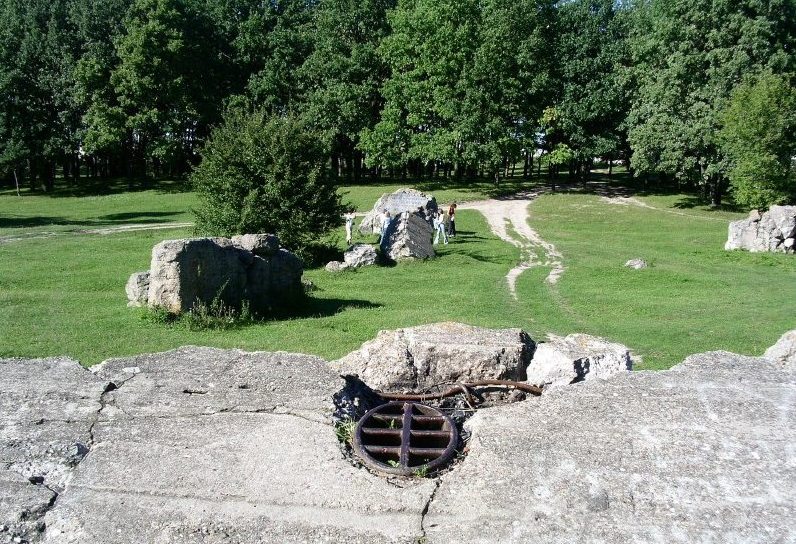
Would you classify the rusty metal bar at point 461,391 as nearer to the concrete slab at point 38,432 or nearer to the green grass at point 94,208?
the concrete slab at point 38,432

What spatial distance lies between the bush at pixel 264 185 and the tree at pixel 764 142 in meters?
23.8

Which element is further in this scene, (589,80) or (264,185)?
(589,80)

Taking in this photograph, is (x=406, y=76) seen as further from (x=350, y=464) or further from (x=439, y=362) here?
(x=350, y=464)

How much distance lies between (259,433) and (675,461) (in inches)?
138

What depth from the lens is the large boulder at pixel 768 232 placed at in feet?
96.7

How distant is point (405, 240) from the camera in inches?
1044

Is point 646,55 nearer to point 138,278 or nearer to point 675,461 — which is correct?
point 138,278

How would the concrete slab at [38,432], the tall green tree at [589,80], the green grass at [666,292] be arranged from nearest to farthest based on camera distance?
1. the concrete slab at [38,432]
2. the green grass at [666,292]
3. the tall green tree at [589,80]

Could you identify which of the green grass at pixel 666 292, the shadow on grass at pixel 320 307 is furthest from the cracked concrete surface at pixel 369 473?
the shadow on grass at pixel 320 307


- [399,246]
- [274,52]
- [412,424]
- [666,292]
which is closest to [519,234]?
[399,246]

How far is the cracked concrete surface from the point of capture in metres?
4.85

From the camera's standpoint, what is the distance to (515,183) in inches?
2281

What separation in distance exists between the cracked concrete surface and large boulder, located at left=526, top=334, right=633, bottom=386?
70 cm

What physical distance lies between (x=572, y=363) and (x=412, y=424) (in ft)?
6.53
